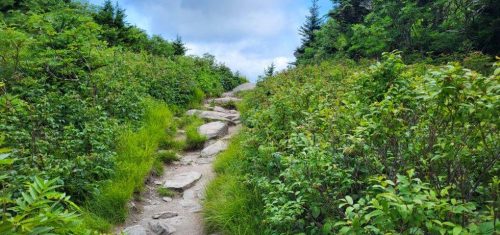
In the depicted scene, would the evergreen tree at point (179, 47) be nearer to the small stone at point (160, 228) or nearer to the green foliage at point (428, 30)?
the green foliage at point (428, 30)

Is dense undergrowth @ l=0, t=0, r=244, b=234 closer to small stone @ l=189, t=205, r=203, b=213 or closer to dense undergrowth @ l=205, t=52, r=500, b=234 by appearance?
small stone @ l=189, t=205, r=203, b=213

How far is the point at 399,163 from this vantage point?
357cm

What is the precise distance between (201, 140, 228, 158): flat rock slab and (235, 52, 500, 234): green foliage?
3492 millimetres

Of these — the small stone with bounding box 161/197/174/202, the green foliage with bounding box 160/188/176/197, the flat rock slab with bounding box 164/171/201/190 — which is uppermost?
the flat rock slab with bounding box 164/171/201/190

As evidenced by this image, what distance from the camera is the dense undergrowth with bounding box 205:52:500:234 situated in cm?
249

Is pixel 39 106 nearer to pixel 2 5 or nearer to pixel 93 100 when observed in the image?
pixel 93 100

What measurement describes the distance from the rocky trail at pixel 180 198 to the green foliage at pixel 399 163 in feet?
4.37

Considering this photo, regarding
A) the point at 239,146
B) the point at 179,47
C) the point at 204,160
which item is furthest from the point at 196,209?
the point at 179,47

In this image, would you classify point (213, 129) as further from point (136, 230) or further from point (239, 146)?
point (136, 230)

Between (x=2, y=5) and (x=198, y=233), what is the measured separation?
522 inches

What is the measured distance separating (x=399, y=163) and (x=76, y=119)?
Result: 6.26 meters

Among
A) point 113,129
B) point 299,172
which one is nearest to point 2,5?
point 113,129

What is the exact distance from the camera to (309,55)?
22.8m

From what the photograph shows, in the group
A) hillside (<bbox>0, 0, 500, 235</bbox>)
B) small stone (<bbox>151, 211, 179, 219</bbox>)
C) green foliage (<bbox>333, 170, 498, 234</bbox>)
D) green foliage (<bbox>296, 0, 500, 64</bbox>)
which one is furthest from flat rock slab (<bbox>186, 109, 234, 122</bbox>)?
green foliage (<bbox>333, 170, 498, 234</bbox>)
